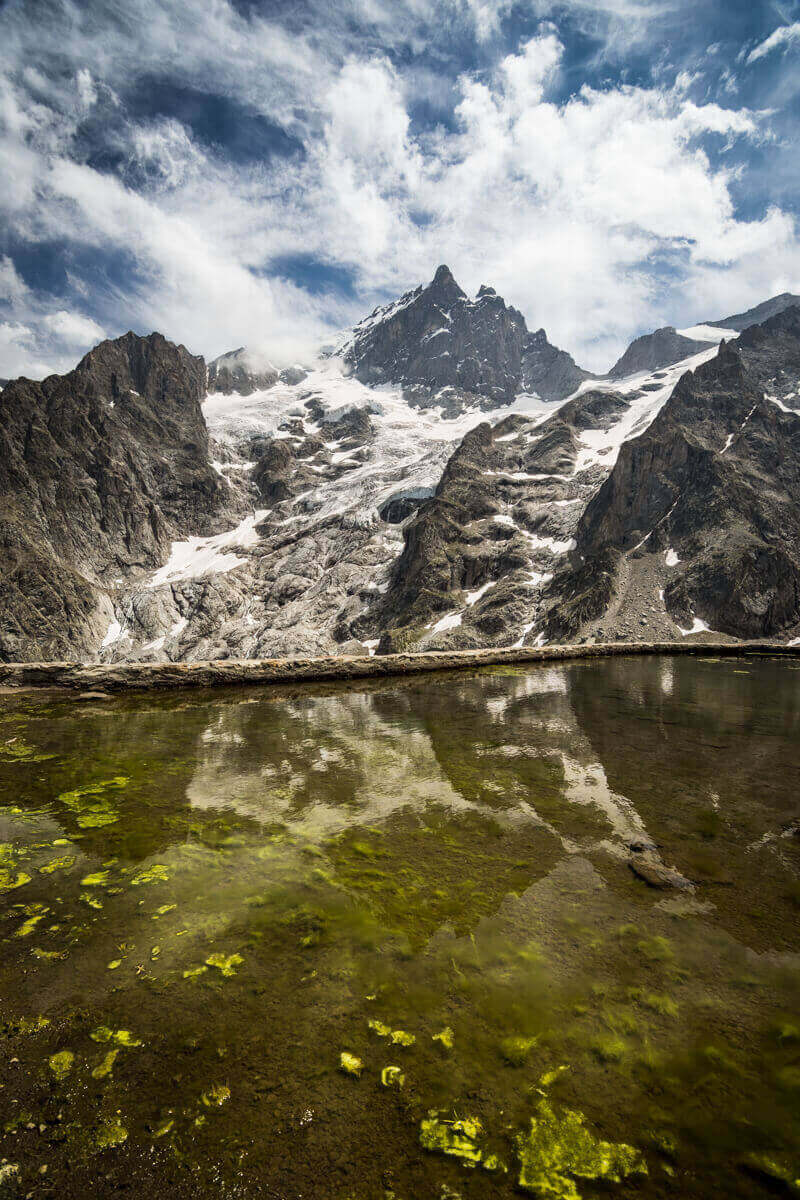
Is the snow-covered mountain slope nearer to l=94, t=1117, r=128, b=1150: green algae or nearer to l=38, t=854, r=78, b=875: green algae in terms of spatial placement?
l=38, t=854, r=78, b=875: green algae

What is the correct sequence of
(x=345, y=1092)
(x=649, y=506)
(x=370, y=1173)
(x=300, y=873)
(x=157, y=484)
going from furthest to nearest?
(x=157, y=484), (x=649, y=506), (x=300, y=873), (x=345, y=1092), (x=370, y=1173)

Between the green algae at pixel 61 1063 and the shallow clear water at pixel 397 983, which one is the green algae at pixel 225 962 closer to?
the shallow clear water at pixel 397 983

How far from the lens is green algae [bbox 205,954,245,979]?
3.58 metres

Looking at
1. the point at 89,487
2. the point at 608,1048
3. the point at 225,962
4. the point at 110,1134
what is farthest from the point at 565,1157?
the point at 89,487

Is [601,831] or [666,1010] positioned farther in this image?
[601,831]

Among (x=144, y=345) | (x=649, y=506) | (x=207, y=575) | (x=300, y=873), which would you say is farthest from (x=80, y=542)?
(x=300, y=873)

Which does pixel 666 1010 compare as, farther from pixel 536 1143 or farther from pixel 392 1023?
pixel 392 1023

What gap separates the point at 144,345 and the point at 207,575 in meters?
116

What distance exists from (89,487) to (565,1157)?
587 feet

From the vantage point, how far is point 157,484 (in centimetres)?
17850

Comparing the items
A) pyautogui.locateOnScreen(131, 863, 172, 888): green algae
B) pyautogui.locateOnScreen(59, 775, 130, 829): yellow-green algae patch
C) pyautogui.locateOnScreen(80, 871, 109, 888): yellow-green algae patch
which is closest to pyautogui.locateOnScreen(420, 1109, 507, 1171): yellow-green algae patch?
pyautogui.locateOnScreen(131, 863, 172, 888): green algae

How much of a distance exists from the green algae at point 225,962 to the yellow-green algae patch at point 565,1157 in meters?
2.11

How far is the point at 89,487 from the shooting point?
150 m

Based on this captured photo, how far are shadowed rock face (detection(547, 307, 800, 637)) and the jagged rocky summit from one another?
487mm
